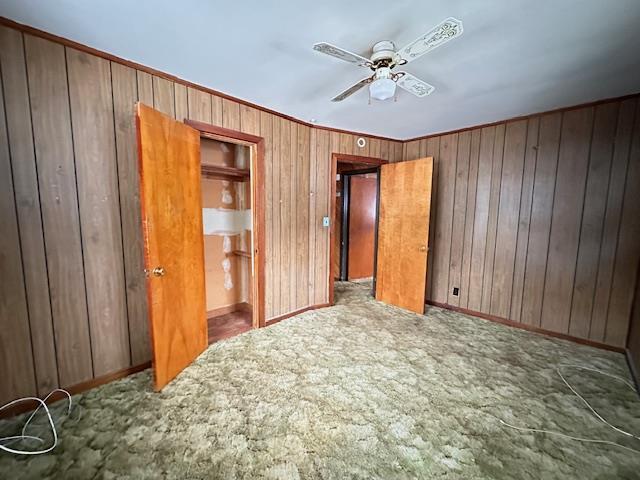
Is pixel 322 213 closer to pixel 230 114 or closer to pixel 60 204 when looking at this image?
pixel 230 114

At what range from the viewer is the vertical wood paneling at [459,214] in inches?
136

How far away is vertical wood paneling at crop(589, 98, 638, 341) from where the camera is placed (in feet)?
8.13

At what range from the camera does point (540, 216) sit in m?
2.94

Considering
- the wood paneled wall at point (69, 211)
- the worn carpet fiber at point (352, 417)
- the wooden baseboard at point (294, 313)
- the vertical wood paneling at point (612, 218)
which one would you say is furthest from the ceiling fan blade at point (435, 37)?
the wooden baseboard at point (294, 313)

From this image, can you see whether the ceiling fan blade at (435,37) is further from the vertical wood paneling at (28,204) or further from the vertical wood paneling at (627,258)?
the vertical wood paneling at (627,258)

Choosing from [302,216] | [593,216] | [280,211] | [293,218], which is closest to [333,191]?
[302,216]

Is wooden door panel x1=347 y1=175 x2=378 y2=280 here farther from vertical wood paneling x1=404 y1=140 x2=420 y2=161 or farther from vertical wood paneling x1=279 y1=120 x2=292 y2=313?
vertical wood paneling x1=279 y1=120 x2=292 y2=313

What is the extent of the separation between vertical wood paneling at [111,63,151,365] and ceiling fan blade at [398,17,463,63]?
6.47 feet

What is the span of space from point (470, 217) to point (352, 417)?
2901 mm

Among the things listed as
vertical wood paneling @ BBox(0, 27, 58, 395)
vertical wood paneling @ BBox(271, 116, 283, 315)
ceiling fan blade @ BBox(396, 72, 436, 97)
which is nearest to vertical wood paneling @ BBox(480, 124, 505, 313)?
ceiling fan blade @ BBox(396, 72, 436, 97)

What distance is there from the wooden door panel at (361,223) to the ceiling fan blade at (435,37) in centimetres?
343

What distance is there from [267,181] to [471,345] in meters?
2.78

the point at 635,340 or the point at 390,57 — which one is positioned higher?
the point at 390,57

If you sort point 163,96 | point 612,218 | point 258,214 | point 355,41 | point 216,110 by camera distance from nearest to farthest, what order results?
point 355,41
point 163,96
point 216,110
point 612,218
point 258,214
